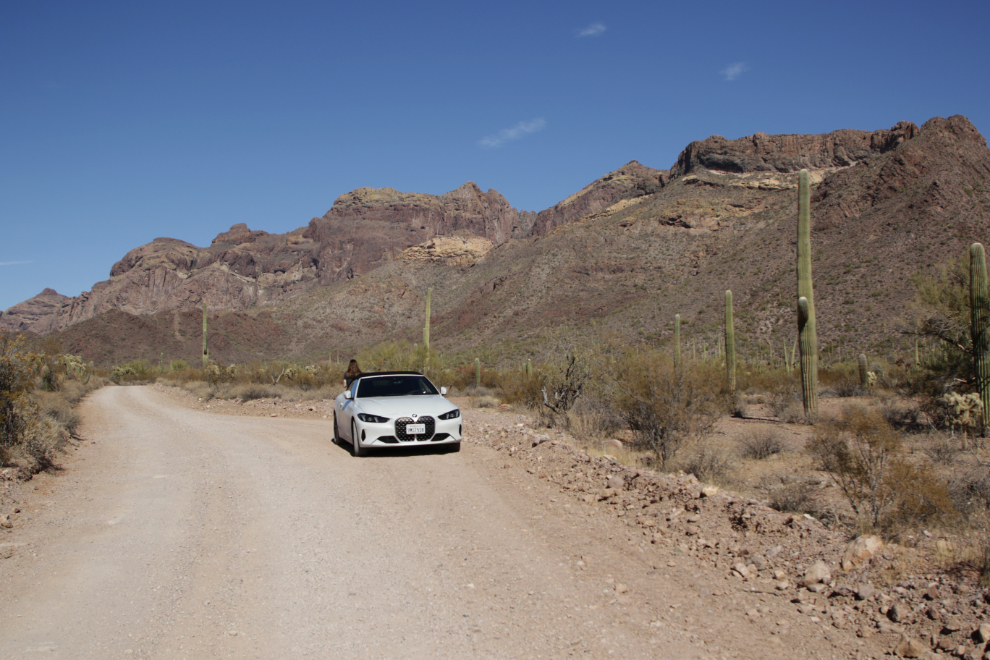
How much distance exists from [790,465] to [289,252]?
16810cm

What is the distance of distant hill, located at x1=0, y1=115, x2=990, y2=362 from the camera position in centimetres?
4419

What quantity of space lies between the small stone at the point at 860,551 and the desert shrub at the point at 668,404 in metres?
4.92

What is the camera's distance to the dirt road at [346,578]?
401 cm

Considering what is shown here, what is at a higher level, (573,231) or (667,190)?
(667,190)

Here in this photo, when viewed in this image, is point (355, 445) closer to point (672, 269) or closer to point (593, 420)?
point (593, 420)

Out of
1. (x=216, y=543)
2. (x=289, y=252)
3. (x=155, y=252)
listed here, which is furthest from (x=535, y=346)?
(x=155, y=252)

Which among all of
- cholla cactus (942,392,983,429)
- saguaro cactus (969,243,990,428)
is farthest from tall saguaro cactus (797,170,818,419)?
saguaro cactus (969,243,990,428)

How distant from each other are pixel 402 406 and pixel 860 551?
7.50 m

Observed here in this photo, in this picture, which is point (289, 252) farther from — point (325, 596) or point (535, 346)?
point (325, 596)

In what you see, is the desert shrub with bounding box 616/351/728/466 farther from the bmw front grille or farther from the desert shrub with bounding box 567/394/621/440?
the bmw front grille

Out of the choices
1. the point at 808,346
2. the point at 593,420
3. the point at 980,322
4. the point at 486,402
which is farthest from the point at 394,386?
the point at 980,322

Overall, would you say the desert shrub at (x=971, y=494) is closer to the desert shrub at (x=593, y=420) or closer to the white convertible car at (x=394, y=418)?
the desert shrub at (x=593, y=420)

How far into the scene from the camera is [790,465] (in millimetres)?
10516

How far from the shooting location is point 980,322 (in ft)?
44.5
